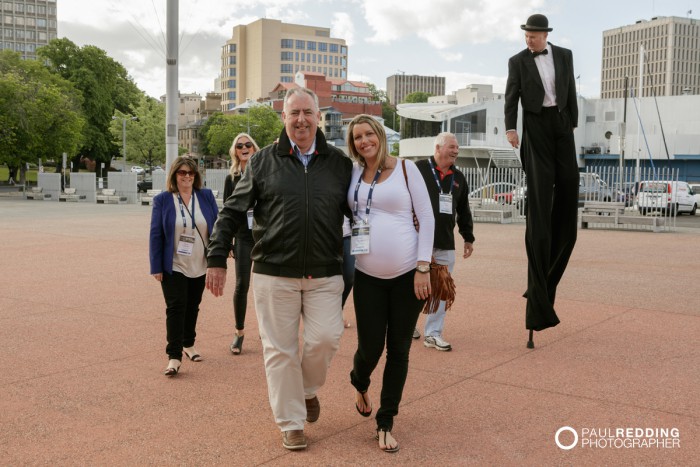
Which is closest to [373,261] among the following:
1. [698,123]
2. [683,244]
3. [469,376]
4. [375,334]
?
[375,334]

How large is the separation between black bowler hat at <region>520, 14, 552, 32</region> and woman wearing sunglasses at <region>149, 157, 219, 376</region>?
302 cm

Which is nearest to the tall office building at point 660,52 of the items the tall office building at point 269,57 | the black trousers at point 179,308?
the tall office building at point 269,57

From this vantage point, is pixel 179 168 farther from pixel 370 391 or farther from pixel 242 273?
pixel 370 391

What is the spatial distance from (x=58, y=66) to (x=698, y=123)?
57950 mm

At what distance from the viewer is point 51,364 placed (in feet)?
20.7

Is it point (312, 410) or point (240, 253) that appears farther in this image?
point (240, 253)

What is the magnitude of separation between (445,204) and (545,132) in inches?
44.2

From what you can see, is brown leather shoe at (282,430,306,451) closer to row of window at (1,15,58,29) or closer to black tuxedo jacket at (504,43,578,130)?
black tuxedo jacket at (504,43,578,130)

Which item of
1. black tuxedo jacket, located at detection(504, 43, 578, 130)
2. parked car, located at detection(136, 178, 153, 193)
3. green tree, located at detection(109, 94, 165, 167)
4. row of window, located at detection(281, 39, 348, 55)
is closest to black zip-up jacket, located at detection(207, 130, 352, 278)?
black tuxedo jacket, located at detection(504, 43, 578, 130)

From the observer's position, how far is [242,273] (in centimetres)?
710

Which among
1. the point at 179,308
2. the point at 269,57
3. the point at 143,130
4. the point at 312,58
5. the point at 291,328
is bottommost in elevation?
the point at 179,308

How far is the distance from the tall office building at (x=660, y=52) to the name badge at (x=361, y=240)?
16212 centimetres

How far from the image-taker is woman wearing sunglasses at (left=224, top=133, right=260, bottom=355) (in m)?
6.96

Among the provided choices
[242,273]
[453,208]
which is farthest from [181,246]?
[453,208]
